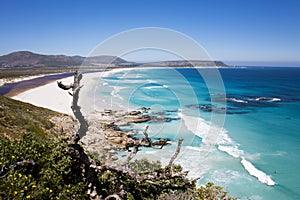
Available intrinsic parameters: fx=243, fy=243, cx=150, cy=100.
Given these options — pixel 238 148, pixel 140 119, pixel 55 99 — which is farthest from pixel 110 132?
pixel 55 99

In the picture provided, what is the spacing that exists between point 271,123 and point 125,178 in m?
26.1

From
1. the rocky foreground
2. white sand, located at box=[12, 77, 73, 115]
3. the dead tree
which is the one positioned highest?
the dead tree

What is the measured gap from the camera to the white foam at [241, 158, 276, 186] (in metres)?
13.5

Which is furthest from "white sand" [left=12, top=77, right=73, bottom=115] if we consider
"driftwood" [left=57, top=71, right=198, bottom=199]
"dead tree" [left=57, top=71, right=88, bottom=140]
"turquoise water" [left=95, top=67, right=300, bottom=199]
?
"dead tree" [left=57, top=71, right=88, bottom=140]

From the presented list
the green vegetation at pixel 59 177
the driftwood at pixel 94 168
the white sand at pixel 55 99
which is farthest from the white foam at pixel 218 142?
the driftwood at pixel 94 168

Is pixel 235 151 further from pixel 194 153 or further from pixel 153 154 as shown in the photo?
pixel 153 154

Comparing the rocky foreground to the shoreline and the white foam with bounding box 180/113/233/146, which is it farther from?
the shoreline

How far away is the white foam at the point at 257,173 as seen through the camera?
533 inches

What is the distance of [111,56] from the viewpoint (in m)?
5.07

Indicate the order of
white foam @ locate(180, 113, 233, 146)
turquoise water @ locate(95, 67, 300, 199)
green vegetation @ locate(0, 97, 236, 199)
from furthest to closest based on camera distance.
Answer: white foam @ locate(180, 113, 233, 146)
turquoise water @ locate(95, 67, 300, 199)
green vegetation @ locate(0, 97, 236, 199)

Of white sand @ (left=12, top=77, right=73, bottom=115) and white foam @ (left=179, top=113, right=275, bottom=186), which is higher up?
white sand @ (left=12, top=77, right=73, bottom=115)

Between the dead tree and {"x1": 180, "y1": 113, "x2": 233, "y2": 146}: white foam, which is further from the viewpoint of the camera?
{"x1": 180, "y1": 113, "x2": 233, "y2": 146}: white foam

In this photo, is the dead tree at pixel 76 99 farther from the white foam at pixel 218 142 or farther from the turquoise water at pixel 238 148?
the white foam at pixel 218 142

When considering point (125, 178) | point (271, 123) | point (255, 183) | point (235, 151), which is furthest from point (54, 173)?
point (271, 123)
